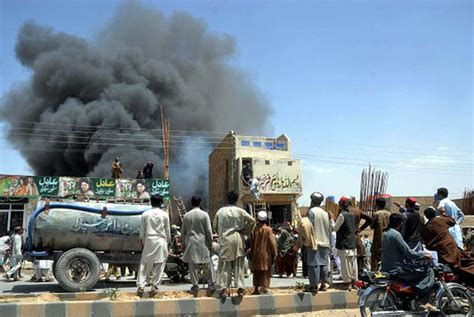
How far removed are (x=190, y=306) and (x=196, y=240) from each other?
3.26 ft

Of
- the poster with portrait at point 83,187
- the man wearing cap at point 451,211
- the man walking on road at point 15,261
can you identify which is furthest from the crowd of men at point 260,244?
the poster with portrait at point 83,187

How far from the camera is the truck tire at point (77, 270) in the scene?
7953 millimetres

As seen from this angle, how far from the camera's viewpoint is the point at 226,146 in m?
27.8

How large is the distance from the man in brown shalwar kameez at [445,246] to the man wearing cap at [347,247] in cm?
111

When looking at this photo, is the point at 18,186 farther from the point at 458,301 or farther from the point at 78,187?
the point at 458,301

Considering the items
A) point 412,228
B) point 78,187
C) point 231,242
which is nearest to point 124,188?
point 78,187

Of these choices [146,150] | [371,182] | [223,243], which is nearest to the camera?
[223,243]

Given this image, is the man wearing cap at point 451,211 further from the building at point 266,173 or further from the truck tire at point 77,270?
the building at point 266,173

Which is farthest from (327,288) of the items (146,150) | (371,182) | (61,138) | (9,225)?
(61,138)

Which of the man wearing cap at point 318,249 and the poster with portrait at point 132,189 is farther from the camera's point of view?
the poster with portrait at point 132,189

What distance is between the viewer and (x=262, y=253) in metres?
6.62

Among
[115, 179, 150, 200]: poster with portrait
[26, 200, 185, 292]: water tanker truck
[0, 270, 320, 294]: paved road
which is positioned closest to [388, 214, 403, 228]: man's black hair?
[0, 270, 320, 294]: paved road

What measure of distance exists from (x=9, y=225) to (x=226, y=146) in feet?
43.0

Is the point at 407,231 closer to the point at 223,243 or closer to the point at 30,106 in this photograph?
the point at 223,243
